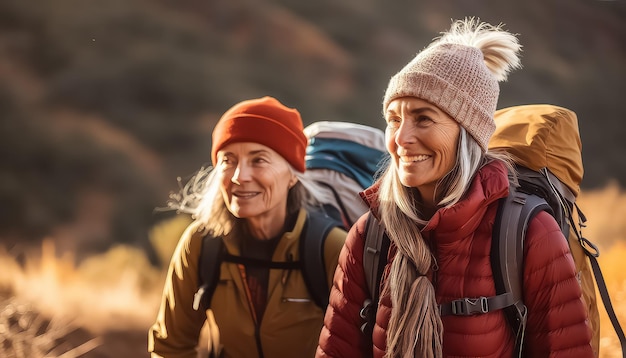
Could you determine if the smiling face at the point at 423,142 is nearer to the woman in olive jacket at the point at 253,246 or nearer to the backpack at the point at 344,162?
the woman in olive jacket at the point at 253,246

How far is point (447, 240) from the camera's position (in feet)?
6.58

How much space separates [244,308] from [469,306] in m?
1.08

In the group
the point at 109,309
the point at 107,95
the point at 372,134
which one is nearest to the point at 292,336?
the point at 372,134

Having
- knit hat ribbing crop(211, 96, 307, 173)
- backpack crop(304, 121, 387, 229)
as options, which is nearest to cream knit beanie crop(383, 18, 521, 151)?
knit hat ribbing crop(211, 96, 307, 173)

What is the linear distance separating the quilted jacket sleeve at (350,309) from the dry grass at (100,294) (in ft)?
8.76

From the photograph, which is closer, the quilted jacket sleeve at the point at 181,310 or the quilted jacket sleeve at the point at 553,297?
the quilted jacket sleeve at the point at 553,297

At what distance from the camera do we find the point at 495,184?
199 centimetres

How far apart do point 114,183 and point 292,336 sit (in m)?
4.41

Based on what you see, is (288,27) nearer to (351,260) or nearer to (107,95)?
(107,95)

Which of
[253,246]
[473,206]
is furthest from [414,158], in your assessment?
[253,246]

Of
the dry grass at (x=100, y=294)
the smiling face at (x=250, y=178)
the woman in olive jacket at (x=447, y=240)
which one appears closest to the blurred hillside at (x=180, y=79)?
the dry grass at (x=100, y=294)

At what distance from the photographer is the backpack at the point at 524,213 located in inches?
76.0

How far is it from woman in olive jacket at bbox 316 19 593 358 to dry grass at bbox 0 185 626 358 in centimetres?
265

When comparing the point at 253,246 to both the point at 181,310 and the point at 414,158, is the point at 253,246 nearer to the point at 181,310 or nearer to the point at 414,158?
the point at 181,310
